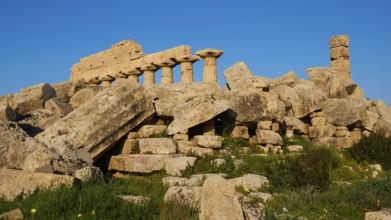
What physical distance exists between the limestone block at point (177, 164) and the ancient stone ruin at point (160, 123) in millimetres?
24

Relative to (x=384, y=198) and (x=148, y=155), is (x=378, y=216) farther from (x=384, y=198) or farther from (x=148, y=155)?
(x=148, y=155)

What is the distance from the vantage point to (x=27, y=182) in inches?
283

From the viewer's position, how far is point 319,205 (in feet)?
25.6

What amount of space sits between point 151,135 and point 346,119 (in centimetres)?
740

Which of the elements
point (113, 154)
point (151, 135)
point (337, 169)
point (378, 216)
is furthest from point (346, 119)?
point (378, 216)

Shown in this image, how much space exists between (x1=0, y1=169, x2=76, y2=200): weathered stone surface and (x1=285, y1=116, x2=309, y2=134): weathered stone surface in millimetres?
9247

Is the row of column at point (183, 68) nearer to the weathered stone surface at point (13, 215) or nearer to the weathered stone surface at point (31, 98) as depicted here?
the weathered stone surface at point (31, 98)

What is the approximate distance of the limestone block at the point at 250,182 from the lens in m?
9.43

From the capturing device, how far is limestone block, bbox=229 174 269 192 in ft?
30.9

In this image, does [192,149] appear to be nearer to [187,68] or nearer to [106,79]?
[187,68]

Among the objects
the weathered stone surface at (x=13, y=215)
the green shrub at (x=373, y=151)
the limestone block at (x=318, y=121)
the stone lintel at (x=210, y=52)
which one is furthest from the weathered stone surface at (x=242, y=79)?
the weathered stone surface at (x=13, y=215)

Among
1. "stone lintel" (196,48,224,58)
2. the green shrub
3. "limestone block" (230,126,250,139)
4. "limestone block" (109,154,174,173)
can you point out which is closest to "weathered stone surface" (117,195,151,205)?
"limestone block" (109,154,174,173)

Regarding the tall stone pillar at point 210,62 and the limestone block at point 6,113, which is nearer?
the limestone block at point 6,113

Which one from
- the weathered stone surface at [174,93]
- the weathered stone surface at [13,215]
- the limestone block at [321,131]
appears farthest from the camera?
the limestone block at [321,131]
